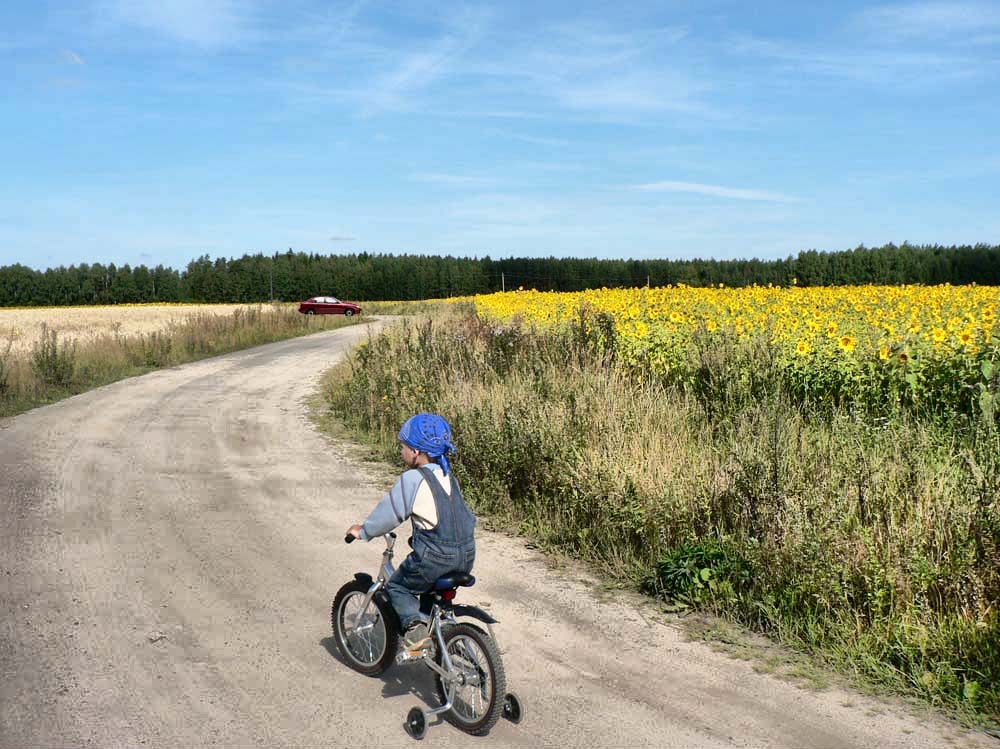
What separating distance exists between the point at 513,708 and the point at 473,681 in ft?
0.82

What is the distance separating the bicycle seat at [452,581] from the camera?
4418mm

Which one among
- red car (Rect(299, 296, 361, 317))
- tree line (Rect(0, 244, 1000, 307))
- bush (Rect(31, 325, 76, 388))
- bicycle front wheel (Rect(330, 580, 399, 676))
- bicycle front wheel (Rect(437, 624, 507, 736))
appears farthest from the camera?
tree line (Rect(0, 244, 1000, 307))

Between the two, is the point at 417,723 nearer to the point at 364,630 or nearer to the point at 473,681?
the point at 473,681

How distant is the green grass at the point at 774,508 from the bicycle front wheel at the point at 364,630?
219 centimetres

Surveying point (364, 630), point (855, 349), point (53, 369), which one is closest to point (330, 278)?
point (53, 369)

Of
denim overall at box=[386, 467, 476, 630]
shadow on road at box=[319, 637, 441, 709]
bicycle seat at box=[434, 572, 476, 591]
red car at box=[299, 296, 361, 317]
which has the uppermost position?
red car at box=[299, 296, 361, 317]

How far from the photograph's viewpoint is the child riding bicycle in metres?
4.47

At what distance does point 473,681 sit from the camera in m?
4.33

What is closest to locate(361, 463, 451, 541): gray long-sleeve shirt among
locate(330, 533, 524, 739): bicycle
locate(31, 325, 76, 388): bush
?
locate(330, 533, 524, 739): bicycle

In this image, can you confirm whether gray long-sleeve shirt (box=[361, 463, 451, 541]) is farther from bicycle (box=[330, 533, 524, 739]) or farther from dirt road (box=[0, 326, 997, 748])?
dirt road (box=[0, 326, 997, 748])

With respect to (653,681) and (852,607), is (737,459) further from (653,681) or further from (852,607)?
(653,681)

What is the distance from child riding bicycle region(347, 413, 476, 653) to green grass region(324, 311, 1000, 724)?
2.22 m

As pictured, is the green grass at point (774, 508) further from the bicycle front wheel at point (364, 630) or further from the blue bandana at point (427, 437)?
the blue bandana at point (427, 437)

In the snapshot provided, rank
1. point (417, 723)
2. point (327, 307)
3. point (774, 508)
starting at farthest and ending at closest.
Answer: point (327, 307) < point (774, 508) < point (417, 723)
